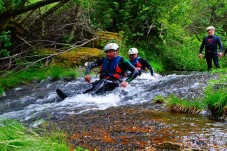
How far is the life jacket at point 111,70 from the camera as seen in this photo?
893 centimetres

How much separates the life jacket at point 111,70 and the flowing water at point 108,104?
1.77 ft

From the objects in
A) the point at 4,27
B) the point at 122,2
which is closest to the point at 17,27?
the point at 4,27

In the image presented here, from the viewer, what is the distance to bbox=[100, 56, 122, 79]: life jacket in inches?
352

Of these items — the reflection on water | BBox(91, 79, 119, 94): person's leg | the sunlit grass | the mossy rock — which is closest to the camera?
the reflection on water

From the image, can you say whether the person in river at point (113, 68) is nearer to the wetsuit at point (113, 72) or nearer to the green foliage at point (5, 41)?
the wetsuit at point (113, 72)

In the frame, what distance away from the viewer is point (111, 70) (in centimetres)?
895

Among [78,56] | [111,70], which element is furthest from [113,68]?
[78,56]

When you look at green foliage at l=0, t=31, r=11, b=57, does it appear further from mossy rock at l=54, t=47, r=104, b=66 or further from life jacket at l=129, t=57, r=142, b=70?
life jacket at l=129, t=57, r=142, b=70

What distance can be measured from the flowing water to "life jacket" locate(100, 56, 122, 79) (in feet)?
1.77

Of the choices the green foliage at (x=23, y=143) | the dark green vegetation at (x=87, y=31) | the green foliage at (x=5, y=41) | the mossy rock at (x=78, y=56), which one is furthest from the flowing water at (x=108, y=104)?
the mossy rock at (x=78, y=56)

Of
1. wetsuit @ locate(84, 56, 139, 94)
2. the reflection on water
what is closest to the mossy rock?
wetsuit @ locate(84, 56, 139, 94)

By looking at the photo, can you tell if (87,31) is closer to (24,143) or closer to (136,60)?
(136,60)

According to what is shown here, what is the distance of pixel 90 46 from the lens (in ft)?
51.1

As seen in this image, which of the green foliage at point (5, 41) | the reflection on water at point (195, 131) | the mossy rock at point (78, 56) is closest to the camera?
the reflection on water at point (195, 131)
